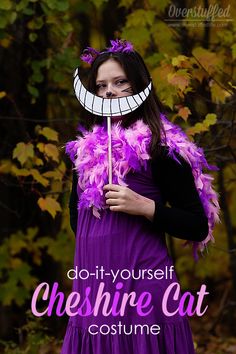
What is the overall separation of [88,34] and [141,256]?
489cm

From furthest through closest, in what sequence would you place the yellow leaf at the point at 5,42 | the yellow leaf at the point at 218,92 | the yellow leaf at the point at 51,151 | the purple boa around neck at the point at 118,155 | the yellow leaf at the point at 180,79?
1. the yellow leaf at the point at 5,42
2. the yellow leaf at the point at 51,151
3. the yellow leaf at the point at 218,92
4. the yellow leaf at the point at 180,79
5. the purple boa around neck at the point at 118,155

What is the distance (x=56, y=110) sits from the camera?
5.71 m

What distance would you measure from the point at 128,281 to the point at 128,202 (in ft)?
0.93

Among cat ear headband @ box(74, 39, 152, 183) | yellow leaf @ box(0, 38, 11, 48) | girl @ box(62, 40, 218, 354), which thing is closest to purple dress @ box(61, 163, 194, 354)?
girl @ box(62, 40, 218, 354)

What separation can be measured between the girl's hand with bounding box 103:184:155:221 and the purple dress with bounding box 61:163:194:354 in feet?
0.28

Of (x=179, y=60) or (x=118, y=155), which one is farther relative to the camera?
(x=179, y=60)

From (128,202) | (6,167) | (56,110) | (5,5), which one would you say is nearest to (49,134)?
(6,167)

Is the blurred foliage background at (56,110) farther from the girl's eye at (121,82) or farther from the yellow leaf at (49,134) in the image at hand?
the girl's eye at (121,82)

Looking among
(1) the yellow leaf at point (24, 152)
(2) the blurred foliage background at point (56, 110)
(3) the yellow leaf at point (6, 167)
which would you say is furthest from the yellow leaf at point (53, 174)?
(3) the yellow leaf at point (6, 167)

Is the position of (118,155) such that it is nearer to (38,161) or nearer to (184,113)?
(184,113)

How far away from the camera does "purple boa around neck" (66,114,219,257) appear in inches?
99.2

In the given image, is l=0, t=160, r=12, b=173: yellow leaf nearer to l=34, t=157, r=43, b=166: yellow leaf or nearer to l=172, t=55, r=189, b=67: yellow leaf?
l=34, t=157, r=43, b=166: yellow leaf

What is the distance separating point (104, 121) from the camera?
8.98 ft

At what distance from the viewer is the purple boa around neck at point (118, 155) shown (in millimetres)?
2520
